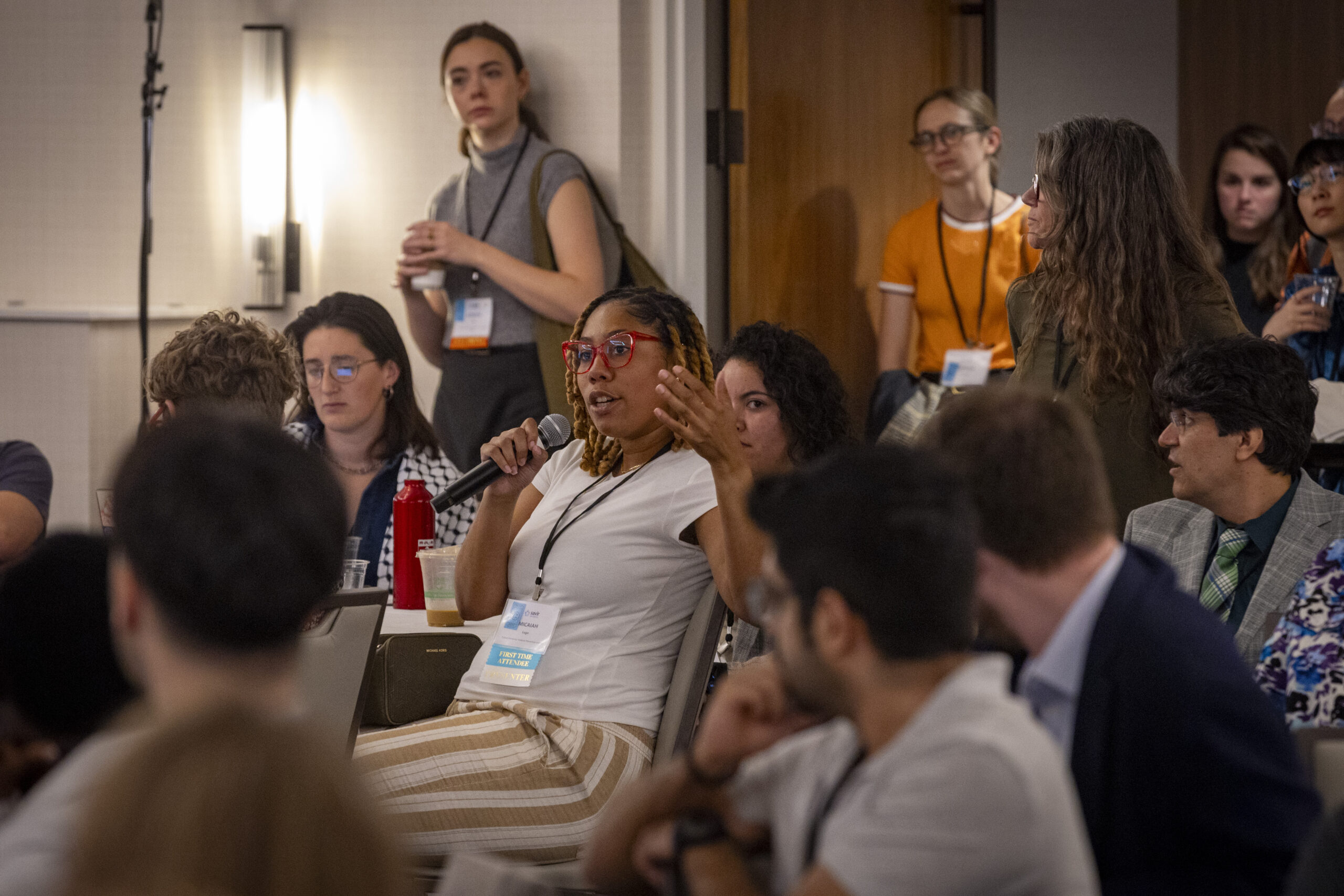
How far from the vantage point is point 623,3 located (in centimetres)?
454

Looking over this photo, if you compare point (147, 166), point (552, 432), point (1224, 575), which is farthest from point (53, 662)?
point (147, 166)

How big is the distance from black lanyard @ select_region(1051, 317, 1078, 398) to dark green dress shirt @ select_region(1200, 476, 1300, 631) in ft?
1.77

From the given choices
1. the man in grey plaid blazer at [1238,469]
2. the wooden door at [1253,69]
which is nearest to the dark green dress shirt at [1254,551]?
the man in grey plaid blazer at [1238,469]

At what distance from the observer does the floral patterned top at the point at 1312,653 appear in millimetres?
1968

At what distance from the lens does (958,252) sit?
458 centimetres

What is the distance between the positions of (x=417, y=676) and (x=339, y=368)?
108 cm

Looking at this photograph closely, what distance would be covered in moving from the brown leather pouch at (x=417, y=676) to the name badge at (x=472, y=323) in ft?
5.73

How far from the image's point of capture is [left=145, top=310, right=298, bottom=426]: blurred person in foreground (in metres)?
3.01

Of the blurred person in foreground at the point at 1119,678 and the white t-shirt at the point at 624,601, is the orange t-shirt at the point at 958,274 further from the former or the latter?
the blurred person in foreground at the point at 1119,678

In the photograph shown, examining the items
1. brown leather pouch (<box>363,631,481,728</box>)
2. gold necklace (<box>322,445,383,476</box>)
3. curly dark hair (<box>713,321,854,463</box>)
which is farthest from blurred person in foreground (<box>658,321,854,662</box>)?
gold necklace (<box>322,445,383,476</box>)

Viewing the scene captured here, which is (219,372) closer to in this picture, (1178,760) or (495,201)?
(495,201)

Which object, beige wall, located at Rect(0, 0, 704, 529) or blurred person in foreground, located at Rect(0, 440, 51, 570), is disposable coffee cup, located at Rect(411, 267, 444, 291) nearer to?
beige wall, located at Rect(0, 0, 704, 529)

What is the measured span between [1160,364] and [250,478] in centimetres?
207

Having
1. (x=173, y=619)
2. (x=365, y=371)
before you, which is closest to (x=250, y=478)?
(x=173, y=619)
